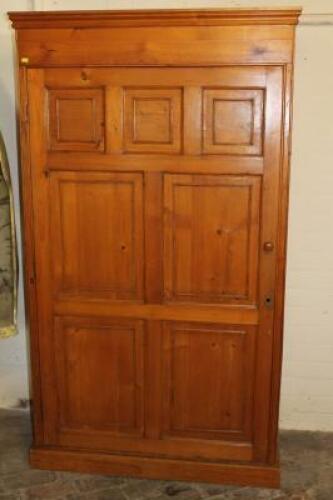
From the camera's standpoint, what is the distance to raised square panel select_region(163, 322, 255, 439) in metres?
2.59

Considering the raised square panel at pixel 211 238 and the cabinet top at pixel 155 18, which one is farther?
the raised square panel at pixel 211 238

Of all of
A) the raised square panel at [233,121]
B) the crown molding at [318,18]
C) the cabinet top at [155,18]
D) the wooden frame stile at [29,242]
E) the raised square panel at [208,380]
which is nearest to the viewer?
the cabinet top at [155,18]

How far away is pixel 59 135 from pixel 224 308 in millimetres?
1075

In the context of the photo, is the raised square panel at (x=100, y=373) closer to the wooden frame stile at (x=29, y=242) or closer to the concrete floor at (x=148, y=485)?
the wooden frame stile at (x=29, y=242)

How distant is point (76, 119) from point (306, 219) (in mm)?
1326

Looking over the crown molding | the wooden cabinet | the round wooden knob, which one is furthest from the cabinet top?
the round wooden knob

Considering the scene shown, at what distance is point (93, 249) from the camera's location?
8.41ft

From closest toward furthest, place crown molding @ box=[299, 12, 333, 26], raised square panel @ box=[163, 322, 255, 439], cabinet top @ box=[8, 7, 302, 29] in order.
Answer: cabinet top @ box=[8, 7, 302, 29]
raised square panel @ box=[163, 322, 255, 439]
crown molding @ box=[299, 12, 333, 26]

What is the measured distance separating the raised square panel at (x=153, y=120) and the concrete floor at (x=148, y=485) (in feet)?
Result: 5.27

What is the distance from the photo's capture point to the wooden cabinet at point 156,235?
2.33 metres

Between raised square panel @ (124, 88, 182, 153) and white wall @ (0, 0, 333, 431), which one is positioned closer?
raised square panel @ (124, 88, 182, 153)

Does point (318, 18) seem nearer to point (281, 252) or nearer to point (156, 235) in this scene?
point (281, 252)

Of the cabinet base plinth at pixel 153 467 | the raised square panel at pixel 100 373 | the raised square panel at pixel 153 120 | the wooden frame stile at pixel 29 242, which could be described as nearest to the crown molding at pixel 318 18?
the raised square panel at pixel 153 120

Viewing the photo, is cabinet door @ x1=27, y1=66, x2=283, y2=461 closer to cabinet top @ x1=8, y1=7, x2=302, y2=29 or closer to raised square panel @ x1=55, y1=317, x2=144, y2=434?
raised square panel @ x1=55, y1=317, x2=144, y2=434
